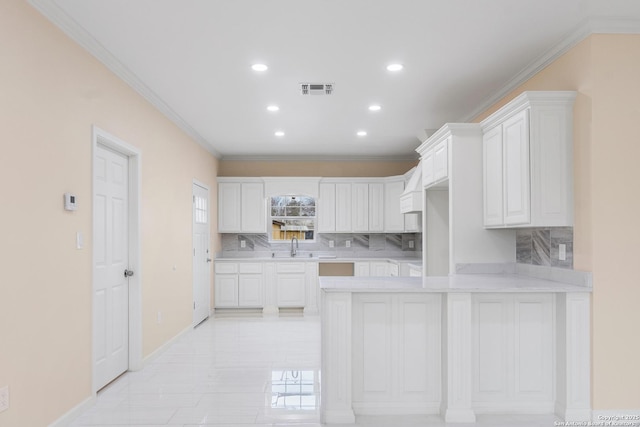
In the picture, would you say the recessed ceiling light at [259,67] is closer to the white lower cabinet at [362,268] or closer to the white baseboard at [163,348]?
the white baseboard at [163,348]

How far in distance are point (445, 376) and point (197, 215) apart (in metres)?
4.55

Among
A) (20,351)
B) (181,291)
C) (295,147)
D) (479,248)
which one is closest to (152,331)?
(181,291)

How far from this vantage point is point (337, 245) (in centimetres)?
832

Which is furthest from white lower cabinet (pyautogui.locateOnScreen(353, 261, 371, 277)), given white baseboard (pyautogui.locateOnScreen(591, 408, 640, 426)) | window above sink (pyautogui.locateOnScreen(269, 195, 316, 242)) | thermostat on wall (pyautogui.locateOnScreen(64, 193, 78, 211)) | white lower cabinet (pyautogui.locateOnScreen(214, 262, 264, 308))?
thermostat on wall (pyautogui.locateOnScreen(64, 193, 78, 211))

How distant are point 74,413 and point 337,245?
562 cm

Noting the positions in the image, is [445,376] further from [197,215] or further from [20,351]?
[197,215]

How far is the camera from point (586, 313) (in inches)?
121

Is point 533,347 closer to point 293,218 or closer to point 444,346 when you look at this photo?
point 444,346

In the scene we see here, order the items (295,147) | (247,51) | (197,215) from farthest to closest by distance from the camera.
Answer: (295,147), (197,215), (247,51)

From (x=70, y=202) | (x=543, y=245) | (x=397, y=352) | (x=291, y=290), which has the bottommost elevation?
(x=291, y=290)

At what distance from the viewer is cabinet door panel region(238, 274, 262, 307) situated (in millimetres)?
7598

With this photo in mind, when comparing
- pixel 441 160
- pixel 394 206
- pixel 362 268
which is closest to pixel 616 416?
pixel 441 160

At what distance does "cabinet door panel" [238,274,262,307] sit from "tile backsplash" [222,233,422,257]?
2.27 ft

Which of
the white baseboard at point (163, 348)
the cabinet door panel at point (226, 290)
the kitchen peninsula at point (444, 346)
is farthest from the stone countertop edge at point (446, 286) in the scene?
the cabinet door panel at point (226, 290)
